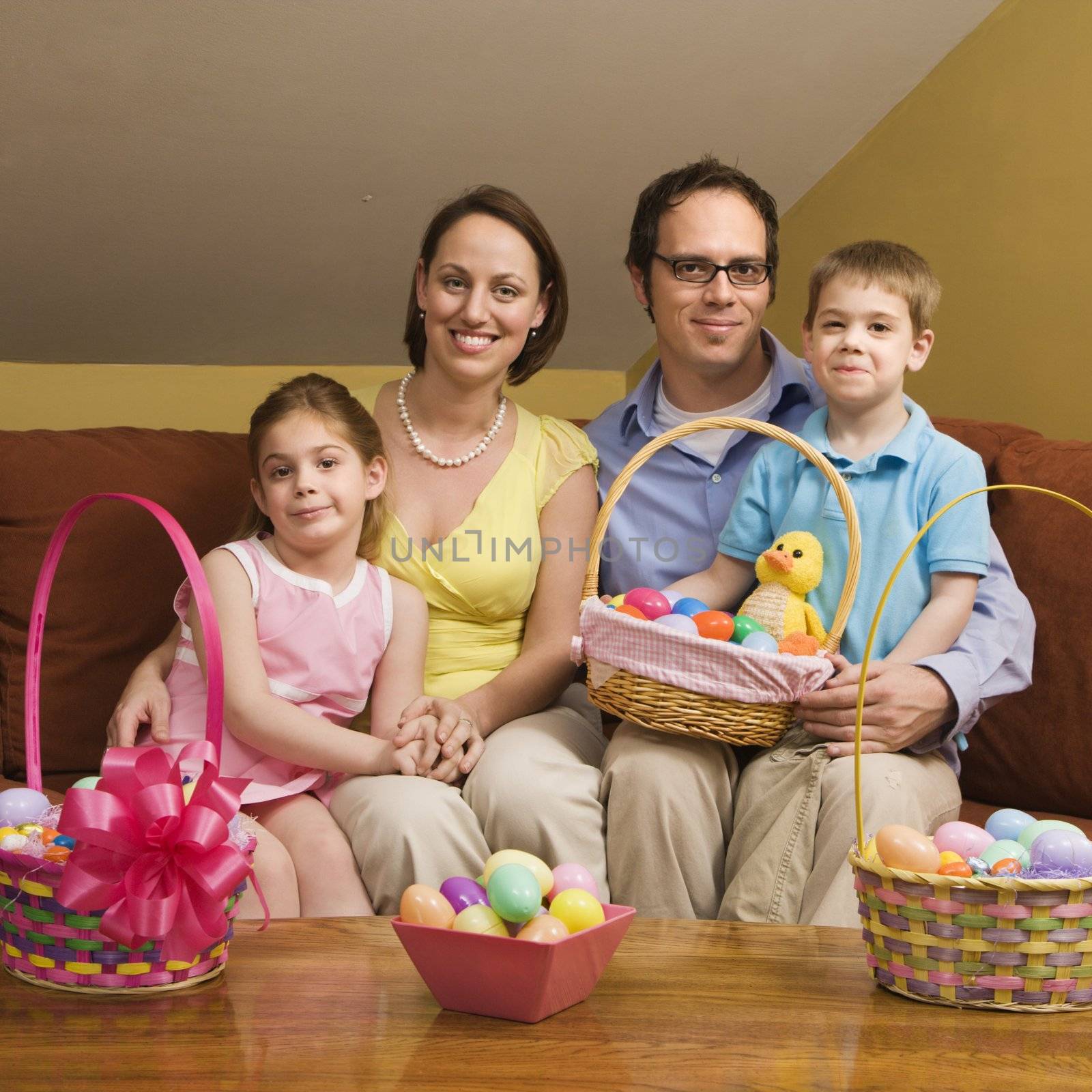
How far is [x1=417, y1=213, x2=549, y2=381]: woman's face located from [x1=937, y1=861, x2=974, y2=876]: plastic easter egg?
1.09 metres

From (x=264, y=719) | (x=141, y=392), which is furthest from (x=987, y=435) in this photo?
(x=141, y=392)

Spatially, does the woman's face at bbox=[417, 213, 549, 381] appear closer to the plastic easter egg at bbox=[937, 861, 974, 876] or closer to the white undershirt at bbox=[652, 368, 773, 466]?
the white undershirt at bbox=[652, 368, 773, 466]

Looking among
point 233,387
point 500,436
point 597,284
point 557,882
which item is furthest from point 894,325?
point 233,387

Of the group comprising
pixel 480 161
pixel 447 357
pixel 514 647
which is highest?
pixel 480 161

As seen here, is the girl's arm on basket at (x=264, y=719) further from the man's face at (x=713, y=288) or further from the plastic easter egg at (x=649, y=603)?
the man's face at (x=713, y=288)

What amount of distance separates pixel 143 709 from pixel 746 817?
788mm

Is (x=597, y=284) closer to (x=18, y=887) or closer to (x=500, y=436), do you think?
(x=500, y=436)

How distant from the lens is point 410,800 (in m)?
1.50

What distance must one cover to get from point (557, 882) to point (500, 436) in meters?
1.04

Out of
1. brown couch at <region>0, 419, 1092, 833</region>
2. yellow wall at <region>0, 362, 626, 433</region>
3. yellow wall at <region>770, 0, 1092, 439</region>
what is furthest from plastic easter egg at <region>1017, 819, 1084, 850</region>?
yellow wall at <region>0, 362, 626, 433</region>

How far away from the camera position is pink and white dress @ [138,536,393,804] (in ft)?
5.32

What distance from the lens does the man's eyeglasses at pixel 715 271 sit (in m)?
1.88

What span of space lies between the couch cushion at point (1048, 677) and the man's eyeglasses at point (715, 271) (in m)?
0.50

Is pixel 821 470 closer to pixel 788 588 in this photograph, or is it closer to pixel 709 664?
pixel 788 588
